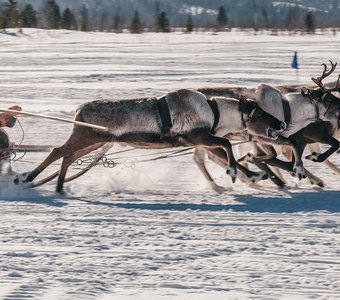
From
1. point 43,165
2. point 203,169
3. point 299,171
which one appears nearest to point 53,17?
point 203,169

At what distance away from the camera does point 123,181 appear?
10.4m

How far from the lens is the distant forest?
52250mm

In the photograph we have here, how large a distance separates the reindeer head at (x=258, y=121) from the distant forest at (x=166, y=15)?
4012 centimetres

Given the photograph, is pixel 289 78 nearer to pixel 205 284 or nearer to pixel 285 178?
pixel 285 178

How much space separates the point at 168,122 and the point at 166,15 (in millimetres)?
46022

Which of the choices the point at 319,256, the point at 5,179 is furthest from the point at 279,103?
the point at 319,256

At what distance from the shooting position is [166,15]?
180 ft

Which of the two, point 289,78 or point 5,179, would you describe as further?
point 289,78

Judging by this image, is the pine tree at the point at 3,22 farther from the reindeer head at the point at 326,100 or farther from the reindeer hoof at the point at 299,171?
the reindeer hoof at the point at 299,171

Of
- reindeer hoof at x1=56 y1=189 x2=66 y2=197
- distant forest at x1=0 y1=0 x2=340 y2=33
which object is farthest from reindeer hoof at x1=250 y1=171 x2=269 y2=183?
distant forest at x1=0 y1=0 x2=340 y2=33

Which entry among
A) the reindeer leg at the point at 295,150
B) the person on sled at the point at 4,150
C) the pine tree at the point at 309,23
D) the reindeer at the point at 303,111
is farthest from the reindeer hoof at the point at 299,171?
the pine tree at the point at 309,23

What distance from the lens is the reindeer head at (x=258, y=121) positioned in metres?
9.80

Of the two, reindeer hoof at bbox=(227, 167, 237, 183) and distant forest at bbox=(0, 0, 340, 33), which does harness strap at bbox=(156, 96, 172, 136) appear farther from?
distant forest at bbox=(0, 0, 340, 33)

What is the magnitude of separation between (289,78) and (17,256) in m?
16.0
